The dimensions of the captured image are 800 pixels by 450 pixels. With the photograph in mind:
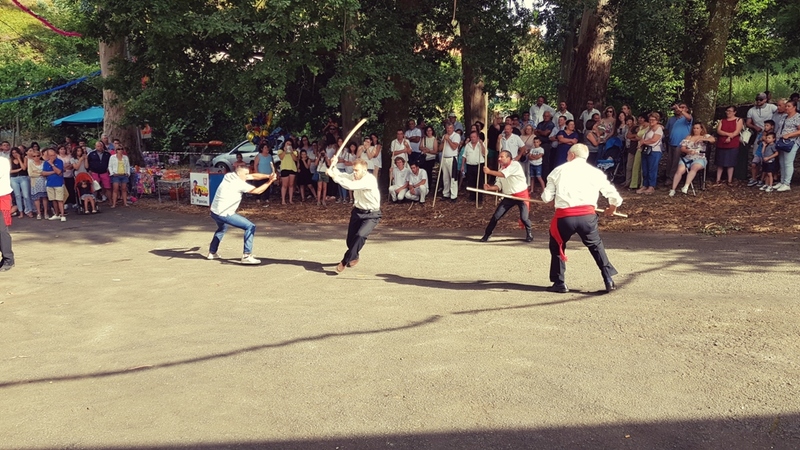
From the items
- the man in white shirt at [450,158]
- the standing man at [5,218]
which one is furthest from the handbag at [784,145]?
the standing man at [5,218]

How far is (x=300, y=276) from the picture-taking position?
34.8 ft

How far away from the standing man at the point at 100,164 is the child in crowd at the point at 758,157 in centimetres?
1559

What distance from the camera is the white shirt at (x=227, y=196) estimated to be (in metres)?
11.7

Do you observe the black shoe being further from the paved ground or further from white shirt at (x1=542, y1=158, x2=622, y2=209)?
white shirt at (x1=542, y1=158, x2=622, y2=209)

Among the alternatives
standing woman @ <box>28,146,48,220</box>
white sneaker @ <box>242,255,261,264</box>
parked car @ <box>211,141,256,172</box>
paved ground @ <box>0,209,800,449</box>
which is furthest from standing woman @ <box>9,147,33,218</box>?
parked car @ <box>211,141,256,172</box>

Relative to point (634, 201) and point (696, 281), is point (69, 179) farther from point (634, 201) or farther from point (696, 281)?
point (696, 281)

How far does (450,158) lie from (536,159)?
197 centimetres

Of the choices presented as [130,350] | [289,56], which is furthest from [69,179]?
[130,350]

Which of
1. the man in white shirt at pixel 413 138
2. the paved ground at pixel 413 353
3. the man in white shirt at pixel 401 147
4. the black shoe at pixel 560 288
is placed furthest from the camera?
the man in white shirt at pixel 413 138

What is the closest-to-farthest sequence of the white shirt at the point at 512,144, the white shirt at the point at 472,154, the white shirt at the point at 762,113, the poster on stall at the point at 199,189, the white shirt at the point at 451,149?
the white shirt at the point at 762,113 → the white shirt at the point at 512,144 → the white shirt at the point at 472,154 → the white shirt at the point at 451,149 → the poster on stall at the point at 199,189

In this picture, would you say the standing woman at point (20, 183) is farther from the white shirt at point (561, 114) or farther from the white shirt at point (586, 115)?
the white shirt at point (586, 115)

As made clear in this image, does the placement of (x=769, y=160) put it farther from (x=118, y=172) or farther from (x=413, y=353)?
(x=118, y=172)

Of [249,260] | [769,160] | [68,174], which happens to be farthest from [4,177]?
[769,160]

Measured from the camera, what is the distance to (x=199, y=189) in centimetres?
1905
